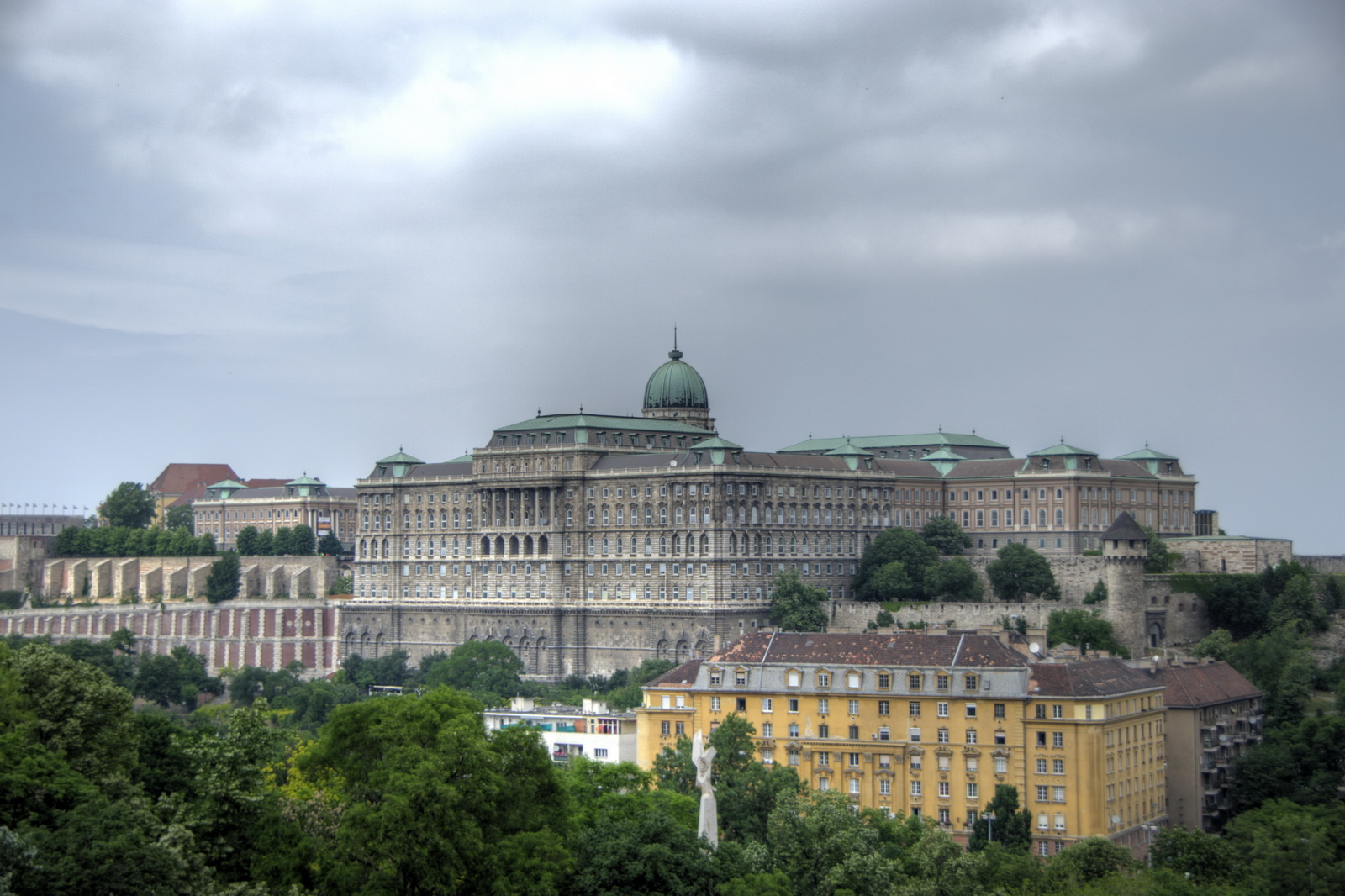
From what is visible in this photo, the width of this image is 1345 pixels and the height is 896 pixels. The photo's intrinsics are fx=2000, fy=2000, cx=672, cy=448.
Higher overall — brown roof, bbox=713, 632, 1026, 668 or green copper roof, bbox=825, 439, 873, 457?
green copper roof, bbox=825, 439, 873, 457

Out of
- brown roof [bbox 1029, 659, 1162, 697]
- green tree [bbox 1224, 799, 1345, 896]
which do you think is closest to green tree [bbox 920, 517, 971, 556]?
brown roof [bbox 1029, 659, 1162, 697]

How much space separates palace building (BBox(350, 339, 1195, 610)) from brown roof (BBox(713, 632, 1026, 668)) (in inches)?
2105

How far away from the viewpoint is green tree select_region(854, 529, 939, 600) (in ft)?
582

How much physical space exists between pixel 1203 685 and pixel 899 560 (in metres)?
53.5

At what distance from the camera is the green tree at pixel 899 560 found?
177 metres

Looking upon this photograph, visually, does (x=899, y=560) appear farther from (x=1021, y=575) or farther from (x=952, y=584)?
(x=1021, y=575)

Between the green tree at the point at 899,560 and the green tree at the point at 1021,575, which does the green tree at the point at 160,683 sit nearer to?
the green tree at the point at 899,560

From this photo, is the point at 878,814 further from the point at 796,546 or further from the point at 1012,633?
the point at 796,546

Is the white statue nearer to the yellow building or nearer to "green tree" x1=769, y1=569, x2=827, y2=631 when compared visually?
the yellow building

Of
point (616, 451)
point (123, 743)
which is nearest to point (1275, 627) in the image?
point (616, 451)

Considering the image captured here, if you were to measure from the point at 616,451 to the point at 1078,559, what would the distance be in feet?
151

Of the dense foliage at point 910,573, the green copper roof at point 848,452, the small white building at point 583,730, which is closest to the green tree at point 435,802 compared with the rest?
the small white building at point 583,730

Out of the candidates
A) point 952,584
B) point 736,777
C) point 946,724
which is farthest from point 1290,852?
point 952,584

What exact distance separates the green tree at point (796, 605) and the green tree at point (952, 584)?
956cm
